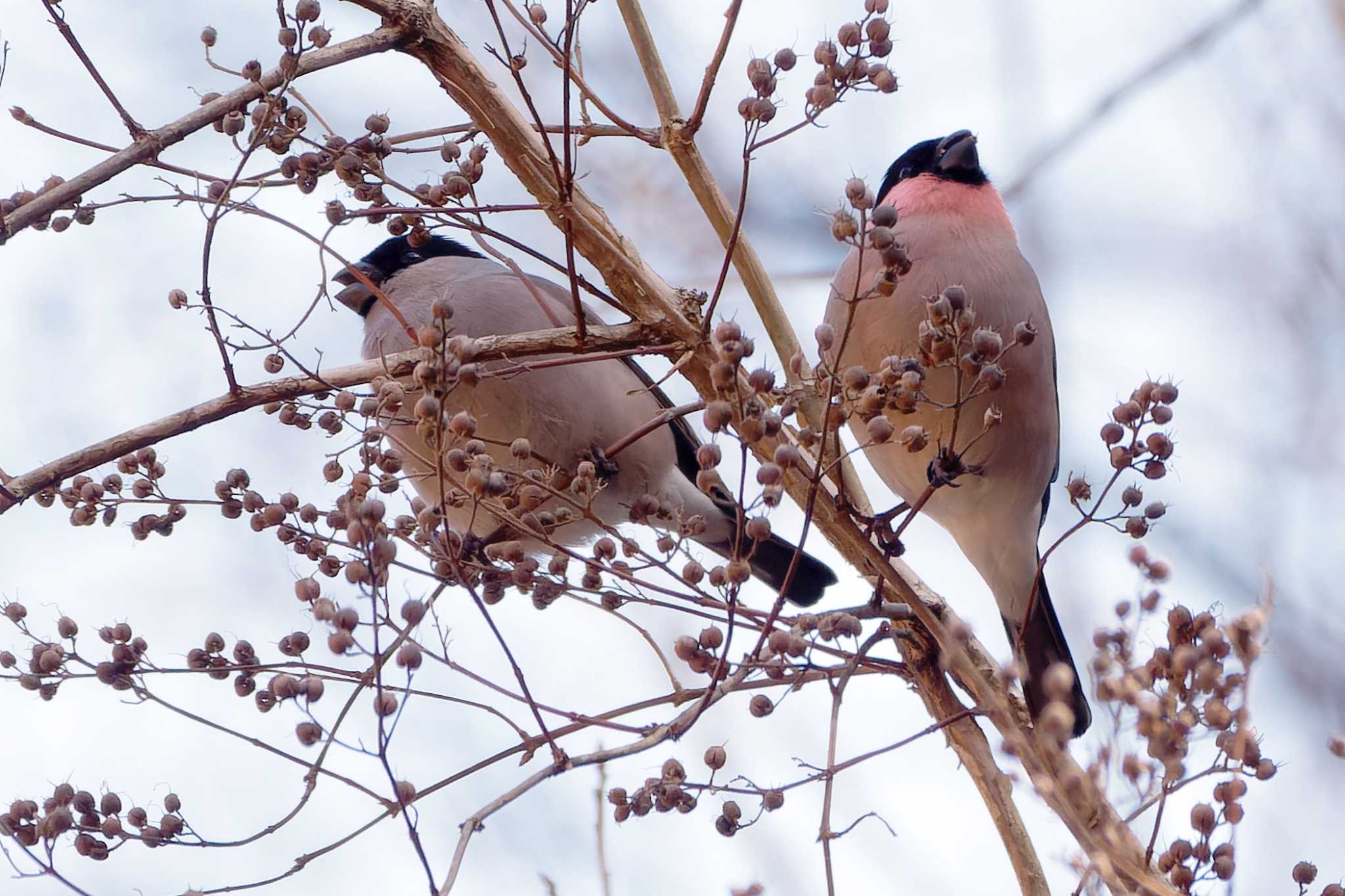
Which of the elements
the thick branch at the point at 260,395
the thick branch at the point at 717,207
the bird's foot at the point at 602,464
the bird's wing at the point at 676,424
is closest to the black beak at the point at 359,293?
the bird's wing at the point at 676,424

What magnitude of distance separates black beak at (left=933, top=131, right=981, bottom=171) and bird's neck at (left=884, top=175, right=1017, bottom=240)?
59 millimetres

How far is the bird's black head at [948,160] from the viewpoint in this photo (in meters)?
3.85

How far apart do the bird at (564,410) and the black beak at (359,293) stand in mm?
33

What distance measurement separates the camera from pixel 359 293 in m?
4.34

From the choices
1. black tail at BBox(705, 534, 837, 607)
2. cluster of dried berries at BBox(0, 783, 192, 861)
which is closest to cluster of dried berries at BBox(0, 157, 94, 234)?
cluster of dried berries at BBox(0, 783, 192, 861)

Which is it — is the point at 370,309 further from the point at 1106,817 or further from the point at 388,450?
the point at 1106,817

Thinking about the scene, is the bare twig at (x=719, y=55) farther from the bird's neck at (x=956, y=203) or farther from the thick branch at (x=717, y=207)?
the bird's neck at (x=956, y=203)

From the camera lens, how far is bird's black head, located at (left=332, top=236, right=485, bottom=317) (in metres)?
4.28

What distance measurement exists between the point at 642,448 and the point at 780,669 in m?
1.83

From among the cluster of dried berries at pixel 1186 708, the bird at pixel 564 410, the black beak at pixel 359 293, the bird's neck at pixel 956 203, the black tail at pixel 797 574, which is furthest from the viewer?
the black beak at pixel 359 293

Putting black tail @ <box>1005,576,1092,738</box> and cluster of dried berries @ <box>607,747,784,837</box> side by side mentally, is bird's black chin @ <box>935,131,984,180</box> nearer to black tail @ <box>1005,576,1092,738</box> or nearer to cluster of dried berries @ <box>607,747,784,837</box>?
black tail @ <box>1005,576,1092,738</box>

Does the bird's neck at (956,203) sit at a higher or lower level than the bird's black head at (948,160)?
lower

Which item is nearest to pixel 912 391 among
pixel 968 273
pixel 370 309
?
pixel 968 273

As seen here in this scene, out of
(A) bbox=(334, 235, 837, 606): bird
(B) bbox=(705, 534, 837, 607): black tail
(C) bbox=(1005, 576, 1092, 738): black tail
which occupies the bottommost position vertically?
(C) bbox=(1005, 576, 1092, 738): black tail
